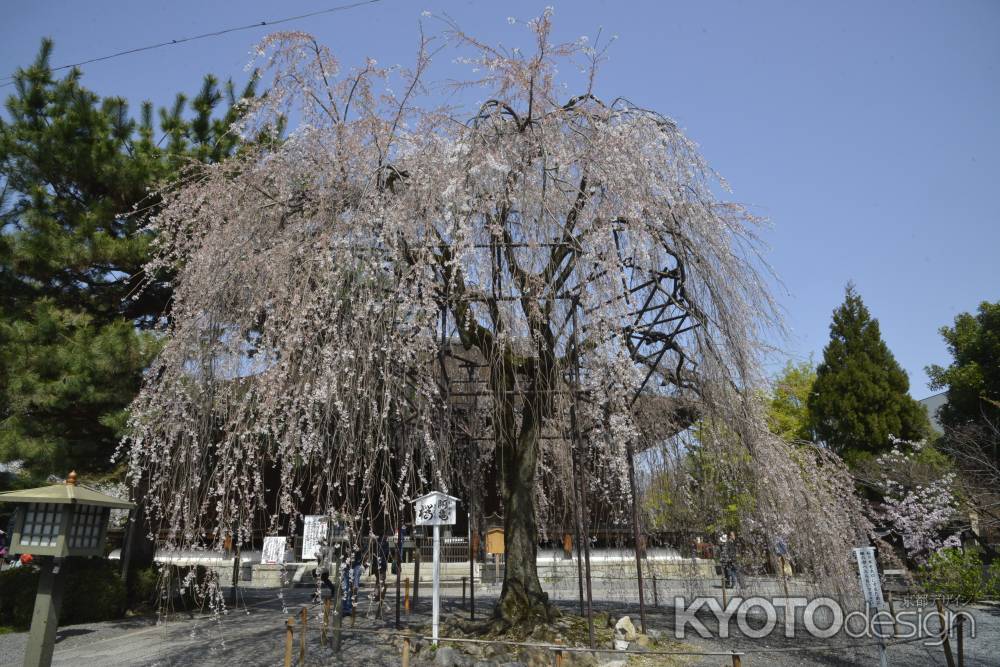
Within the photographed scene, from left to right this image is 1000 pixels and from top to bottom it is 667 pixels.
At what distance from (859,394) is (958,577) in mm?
11973

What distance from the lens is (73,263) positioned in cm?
1018

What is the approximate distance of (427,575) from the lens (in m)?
18.3

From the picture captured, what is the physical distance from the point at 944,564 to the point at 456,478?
Answer: 976 centimetres

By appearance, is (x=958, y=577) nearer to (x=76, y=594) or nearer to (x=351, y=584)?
(x=351, y=584)

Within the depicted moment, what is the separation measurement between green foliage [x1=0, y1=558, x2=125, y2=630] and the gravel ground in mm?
418

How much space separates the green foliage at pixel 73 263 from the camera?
9258 millimetres

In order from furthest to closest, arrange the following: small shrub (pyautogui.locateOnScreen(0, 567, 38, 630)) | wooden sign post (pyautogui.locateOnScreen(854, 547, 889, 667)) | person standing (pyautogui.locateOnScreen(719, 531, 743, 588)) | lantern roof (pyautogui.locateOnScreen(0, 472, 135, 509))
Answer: person standing (pyautogui.locateOnScreen(719, 531, 743, 588)) → small shrub (pyautogui.locateOnScreen(0, 567, 38, 630)) → wooden sign post (pyautogui.locateOnScreen(854, 547, 889, 667)) → lantern roof (pyautogui.locateOnScreen(0, 472, 135, 509))

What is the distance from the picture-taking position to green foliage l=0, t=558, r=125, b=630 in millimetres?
10172

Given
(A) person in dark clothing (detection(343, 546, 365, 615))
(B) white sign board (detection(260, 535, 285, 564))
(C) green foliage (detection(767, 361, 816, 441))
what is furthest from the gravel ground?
(C) green foliage (detection(767, 361, 816, 441))

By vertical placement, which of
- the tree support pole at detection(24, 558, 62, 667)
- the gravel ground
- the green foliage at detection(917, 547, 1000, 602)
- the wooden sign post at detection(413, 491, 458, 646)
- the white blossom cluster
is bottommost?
the gravel ground

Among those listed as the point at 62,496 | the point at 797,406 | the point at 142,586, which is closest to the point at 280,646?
the point at 62,496

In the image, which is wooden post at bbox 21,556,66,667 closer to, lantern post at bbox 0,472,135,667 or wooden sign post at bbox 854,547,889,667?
lantern post at bbox 0,472,135,667

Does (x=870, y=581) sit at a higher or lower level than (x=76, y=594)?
higher

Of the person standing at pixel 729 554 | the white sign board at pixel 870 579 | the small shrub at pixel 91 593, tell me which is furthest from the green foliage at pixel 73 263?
the person standing at pixel 729 554
